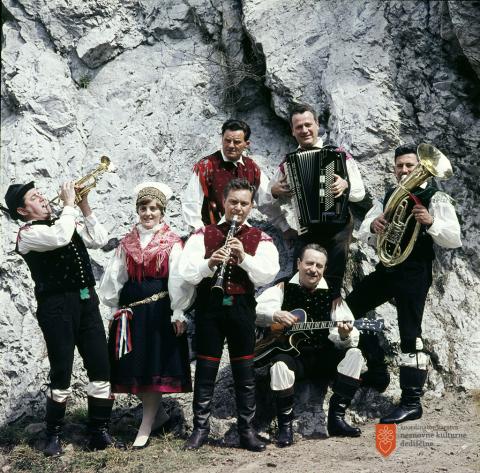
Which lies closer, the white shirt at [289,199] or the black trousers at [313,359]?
the black trousers at [313,359]

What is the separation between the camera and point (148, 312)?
5809mm

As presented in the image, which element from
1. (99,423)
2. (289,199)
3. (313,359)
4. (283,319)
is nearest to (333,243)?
(289,199)

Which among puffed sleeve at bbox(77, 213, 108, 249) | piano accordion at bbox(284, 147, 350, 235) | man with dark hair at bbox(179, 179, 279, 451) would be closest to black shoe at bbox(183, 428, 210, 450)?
man with dark hair at bbox(179, 179, 279, 451)

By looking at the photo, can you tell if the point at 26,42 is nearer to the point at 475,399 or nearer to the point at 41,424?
the point at 41,424

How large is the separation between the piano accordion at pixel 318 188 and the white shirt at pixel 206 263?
60 cm

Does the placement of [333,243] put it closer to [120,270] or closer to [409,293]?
[409,293]

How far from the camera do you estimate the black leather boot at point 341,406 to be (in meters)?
5.69

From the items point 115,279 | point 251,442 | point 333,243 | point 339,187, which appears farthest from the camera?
point 333,243

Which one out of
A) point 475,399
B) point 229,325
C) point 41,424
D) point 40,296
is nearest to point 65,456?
point 41,424

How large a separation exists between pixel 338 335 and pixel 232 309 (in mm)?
855

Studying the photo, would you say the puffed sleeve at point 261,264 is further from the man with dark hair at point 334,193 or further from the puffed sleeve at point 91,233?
the puffed sleeve at point 91,233

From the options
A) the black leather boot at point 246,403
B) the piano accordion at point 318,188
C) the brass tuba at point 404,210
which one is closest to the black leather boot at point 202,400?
the black leather boot at point 246,403

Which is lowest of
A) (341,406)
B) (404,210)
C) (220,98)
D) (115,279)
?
(341,406)

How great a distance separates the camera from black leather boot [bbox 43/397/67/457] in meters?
5.65
